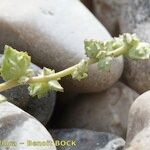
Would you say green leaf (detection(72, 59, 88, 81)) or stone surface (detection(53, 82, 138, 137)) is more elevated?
green leaf (detection(72, 59, 88, 81))

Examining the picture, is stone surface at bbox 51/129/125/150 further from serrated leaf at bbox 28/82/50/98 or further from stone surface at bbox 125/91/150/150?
serrated leaf at bbox 28/82/50/98

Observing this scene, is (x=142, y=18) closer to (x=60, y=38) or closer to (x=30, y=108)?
(x=60, y=38)

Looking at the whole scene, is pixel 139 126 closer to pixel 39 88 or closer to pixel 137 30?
pixel 39 88

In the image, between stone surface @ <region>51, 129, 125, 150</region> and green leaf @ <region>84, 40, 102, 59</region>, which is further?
stone surface @ <region>51, 129, 125, 150</region>

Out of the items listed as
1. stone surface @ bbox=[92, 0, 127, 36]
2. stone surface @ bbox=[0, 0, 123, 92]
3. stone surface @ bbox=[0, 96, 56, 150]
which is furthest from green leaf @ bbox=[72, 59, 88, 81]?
stone surface @ bbox=[92, 0, 127, 36]

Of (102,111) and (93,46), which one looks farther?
(102,111)

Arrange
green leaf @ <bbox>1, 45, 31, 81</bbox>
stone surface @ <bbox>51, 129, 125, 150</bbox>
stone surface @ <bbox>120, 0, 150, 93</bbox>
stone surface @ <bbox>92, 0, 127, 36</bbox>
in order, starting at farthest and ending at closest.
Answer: stone surface @ <bbox>92, 0, 127, 36</bbox>, stone surface @ <bbox>120, 0, 150, 93</bbox>, stone surface @ <bbox>51, 129, 125, 150</bbox>, green leaf @ <bbox>1, 45, 31, 81</bbox>

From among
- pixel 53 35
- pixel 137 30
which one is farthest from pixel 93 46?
pixel 137 30
